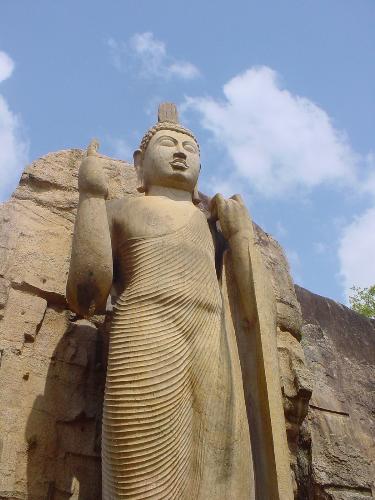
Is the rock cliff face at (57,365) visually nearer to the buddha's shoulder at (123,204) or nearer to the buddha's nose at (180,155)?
the buddha's shoulder at (123,204)

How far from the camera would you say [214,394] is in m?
3.95

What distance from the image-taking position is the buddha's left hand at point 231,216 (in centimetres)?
483

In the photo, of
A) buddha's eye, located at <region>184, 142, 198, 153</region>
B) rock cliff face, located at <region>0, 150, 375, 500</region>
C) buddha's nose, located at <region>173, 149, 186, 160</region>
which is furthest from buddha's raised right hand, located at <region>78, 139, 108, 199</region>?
rock cliff face, located at <region>0, 150, 375, 500</region>

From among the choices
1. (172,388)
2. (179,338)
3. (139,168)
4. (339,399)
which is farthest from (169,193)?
(339,399)

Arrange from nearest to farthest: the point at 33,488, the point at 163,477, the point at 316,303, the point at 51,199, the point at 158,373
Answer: the point at 163,477
the point at 158,373
the point at 33,488
the point at 51,199
the point at 316,303

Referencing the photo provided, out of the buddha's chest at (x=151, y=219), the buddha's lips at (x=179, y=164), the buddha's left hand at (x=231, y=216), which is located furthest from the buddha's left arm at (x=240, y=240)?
the buddha's lips at (x=179, y=164)

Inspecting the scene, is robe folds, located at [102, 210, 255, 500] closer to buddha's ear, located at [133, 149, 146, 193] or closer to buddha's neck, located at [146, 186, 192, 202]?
buddha's neck, located at [146, 186, 192, 202]

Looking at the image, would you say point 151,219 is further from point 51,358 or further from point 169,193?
point 51,358

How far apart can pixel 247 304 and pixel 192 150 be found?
1255 millimetres

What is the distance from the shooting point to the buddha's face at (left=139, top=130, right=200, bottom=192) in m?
4.94

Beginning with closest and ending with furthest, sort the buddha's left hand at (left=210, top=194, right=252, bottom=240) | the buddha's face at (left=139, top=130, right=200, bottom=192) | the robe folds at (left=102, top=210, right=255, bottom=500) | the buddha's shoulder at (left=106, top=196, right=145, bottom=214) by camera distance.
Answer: the robe folds at (left=102, top=210, right=255, bottom=500)
the buddha's shoulder at (left=106, top=196, right=145, bottom=214)
the buddha's left hand at (left=210, top=194, right=252, bottom=240)
the buddha's face at (left=139, top=130, right=200, bottom=192)

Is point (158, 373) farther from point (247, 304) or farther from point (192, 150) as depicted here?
point (192, 150)

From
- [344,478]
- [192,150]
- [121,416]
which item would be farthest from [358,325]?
[121,416]

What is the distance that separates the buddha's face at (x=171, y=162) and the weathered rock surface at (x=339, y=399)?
2.46m
